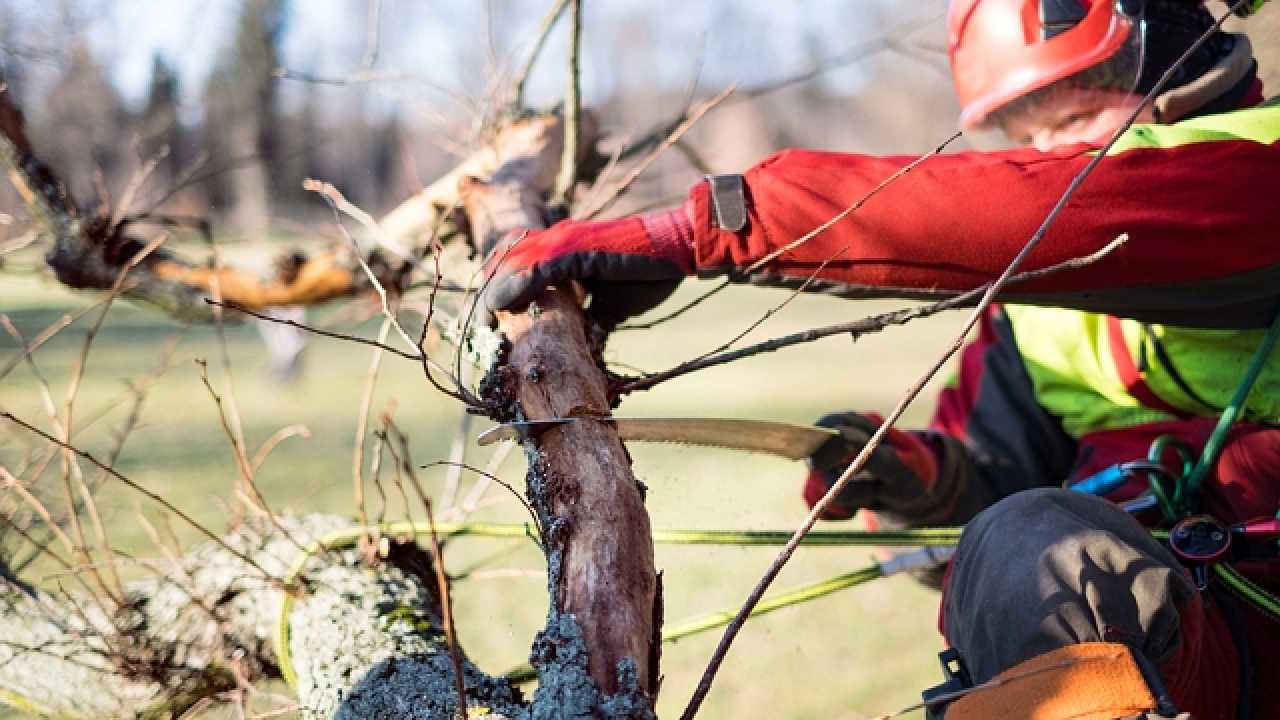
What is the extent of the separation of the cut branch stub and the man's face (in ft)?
3.79

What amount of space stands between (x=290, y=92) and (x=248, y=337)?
41.1ft

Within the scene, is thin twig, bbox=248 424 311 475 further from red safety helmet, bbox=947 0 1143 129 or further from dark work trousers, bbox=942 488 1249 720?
red safety helmet, bbox=947 0 1143 129

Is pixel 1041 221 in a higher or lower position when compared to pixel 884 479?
lower

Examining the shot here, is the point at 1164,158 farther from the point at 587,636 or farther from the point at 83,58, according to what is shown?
the point at 83,58

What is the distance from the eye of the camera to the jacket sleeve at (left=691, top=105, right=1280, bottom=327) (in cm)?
159

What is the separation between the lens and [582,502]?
1.45 metres

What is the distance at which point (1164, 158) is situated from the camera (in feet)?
5.25

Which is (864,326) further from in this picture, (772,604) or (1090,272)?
(772,604)

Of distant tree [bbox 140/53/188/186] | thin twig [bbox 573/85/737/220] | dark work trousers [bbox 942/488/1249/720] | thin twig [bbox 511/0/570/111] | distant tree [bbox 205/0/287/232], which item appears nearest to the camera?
dark work trousers [bbox 942/488/1249/720]

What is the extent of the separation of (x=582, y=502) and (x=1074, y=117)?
150cm

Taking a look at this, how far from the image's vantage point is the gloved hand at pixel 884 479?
7.86 feet

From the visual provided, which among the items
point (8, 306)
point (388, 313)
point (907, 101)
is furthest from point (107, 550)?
point (907, 101)

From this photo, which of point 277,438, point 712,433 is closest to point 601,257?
point 712,433

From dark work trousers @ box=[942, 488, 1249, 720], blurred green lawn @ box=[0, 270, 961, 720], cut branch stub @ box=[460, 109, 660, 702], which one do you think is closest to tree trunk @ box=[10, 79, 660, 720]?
cut branch stub @ box=[460, 109, 660, 702]
